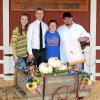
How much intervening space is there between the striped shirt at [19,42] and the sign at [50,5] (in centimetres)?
179

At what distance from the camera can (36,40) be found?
6.34 metres

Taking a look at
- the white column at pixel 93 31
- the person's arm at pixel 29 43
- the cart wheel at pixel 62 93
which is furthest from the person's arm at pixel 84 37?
the white column at pixel 93 31

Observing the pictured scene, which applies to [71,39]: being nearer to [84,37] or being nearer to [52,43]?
[84,37]

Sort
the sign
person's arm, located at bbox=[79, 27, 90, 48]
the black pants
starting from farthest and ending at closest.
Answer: the sign
the black pants
person's arm, located at bbox=[79, 27, 90, 48]

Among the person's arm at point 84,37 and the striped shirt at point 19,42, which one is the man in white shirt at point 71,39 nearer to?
the person's arm at point 84,37

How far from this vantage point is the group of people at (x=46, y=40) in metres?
6.29

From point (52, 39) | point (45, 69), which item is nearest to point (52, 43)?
point (52, 39)

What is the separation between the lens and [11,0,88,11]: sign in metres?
8.10

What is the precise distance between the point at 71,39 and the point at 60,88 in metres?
1.38

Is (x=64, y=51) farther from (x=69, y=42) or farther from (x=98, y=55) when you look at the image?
(x=98, y=55)

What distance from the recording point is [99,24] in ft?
27.8

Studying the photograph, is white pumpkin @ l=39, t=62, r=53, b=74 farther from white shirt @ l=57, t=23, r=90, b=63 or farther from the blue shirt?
white shirt @ l=57, t=23, r=90, b=63

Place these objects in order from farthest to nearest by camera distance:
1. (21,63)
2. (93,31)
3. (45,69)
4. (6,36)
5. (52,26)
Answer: (93,31)
(6,36)
(52,26)
(21,63)
(45,69)

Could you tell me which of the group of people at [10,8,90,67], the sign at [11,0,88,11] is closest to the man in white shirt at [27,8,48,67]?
the group of people at [10,8,90,67]
